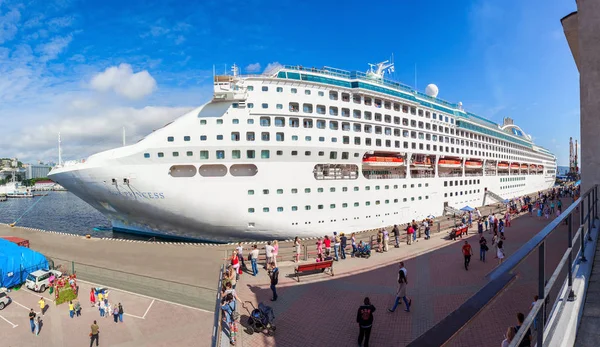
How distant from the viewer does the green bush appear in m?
14.3

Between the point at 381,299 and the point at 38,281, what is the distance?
61.2 ft

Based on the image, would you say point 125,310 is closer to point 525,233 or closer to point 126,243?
point 126,243

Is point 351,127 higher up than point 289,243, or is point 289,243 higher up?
point 351,127

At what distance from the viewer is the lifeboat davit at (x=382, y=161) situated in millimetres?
22969

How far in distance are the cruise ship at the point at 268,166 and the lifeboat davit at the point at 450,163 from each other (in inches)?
237

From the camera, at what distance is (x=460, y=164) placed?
33.9m

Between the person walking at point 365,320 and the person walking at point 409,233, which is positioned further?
the person walking at point 409,233

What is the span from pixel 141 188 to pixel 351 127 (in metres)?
16.3

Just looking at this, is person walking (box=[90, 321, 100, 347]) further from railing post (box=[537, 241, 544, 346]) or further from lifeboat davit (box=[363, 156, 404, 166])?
lifeboat davit (box=[363, 156, 404, 166])

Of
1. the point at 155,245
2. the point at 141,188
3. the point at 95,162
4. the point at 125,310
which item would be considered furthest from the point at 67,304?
the point at 95,162

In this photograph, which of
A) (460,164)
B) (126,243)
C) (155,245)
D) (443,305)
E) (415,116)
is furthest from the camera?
(460,164)

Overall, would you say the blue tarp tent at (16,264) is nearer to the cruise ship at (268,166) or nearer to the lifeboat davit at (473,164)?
the cruise ship at (268,166)

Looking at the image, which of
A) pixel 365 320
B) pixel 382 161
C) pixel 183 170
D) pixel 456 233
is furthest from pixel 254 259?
pixel 382 161

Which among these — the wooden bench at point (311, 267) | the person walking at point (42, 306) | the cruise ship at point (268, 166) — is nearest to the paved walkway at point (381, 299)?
the wooden bench at point (311, 267)
